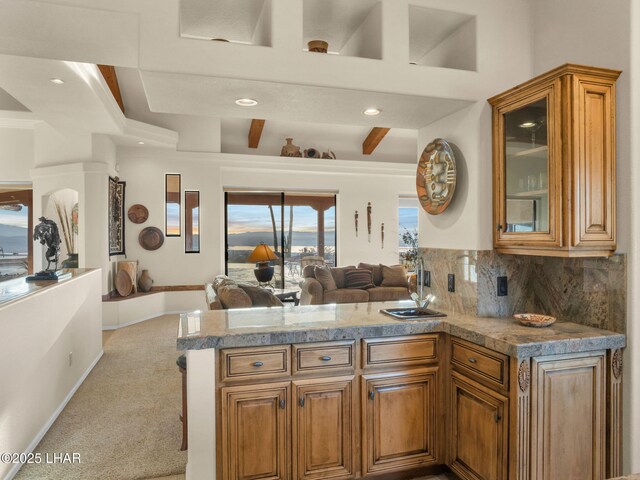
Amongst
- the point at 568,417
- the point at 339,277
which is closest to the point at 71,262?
the point at 339,277

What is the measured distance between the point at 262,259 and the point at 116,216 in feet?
9.47

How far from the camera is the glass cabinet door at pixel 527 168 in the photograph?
2264 millimetres

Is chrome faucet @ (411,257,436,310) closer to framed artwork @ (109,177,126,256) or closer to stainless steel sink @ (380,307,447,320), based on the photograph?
stainless steel sink @ (380,307,447,320)

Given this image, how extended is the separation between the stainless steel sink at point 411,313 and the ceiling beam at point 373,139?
653 centimetres

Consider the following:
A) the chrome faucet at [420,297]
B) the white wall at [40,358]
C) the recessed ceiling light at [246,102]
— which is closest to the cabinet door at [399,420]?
the chrome faucet at [420,297]

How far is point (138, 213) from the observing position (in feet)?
24.9

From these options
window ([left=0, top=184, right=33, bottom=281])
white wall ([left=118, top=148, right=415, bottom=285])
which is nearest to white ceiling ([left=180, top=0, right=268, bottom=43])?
white wall ([left=118, top=148, right=415, bottom=285])

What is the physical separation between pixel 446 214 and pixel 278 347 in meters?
1.57

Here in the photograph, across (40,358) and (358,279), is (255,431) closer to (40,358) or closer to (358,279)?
(40,358)

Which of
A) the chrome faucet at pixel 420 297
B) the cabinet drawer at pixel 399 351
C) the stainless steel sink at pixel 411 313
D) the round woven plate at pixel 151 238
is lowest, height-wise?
the cabinet drawer at pixel 399 351

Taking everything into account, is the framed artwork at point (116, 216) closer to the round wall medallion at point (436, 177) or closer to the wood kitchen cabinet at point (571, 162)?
the round wall medallion at point (436, 177)

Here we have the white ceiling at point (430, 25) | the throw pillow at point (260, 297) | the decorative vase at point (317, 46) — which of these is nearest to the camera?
the decorative vase at point (317, 46)

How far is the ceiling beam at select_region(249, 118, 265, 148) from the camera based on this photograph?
7.82 metres

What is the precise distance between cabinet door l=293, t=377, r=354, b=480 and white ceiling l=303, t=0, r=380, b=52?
2295 mm
